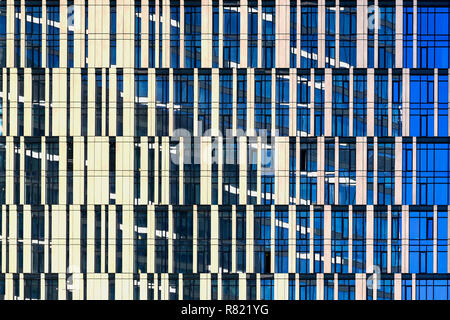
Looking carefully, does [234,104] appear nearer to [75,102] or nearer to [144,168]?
[144,168]

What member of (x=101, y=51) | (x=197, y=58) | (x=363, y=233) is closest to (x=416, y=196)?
(x=363, y=233)

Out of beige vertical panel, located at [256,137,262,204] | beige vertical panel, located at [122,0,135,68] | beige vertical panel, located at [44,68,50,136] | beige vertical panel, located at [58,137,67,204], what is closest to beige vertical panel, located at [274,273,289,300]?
beige vertical panel, located at [256,137,262,204]

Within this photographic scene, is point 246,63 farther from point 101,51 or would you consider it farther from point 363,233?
point 363,233

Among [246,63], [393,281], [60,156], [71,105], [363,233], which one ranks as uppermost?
[246,63]

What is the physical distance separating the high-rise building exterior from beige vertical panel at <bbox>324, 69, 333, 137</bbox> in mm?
129

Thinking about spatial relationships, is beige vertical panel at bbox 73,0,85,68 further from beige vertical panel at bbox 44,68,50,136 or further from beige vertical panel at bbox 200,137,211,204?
beige vertical panel at bbox 200,137,211,204

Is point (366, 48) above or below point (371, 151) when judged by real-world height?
above

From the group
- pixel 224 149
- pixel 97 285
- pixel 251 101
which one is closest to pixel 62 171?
pixel 97 285

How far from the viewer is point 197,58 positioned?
2174 inches

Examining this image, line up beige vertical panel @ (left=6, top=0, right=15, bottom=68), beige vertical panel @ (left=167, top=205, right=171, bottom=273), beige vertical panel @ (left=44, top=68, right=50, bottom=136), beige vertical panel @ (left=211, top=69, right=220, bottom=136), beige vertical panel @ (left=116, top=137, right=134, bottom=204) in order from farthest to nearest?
beige vertical panel @ (left=6, top=0, right=15, bottom=68), beige vertical panel @ (left=44, top=68, right=50, bottom=136), beige vertical panel @ (left=167, top=205, right=171, bottom=273), beige vertical panel @ (left=116, top=137, right=134, bottom=204), beige vertical panel @ (left=211, top=69, right=220, bottom=136)

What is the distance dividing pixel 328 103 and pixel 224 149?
9.94 meters

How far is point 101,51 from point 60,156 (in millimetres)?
9825

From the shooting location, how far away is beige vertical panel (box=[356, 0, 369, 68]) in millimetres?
55531

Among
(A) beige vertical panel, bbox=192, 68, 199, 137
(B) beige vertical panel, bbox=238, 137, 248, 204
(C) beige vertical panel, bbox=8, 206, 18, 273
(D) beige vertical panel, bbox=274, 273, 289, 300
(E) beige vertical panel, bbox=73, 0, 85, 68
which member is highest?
(E) beige vertical panel, bbox=73, 0, 85, 68
